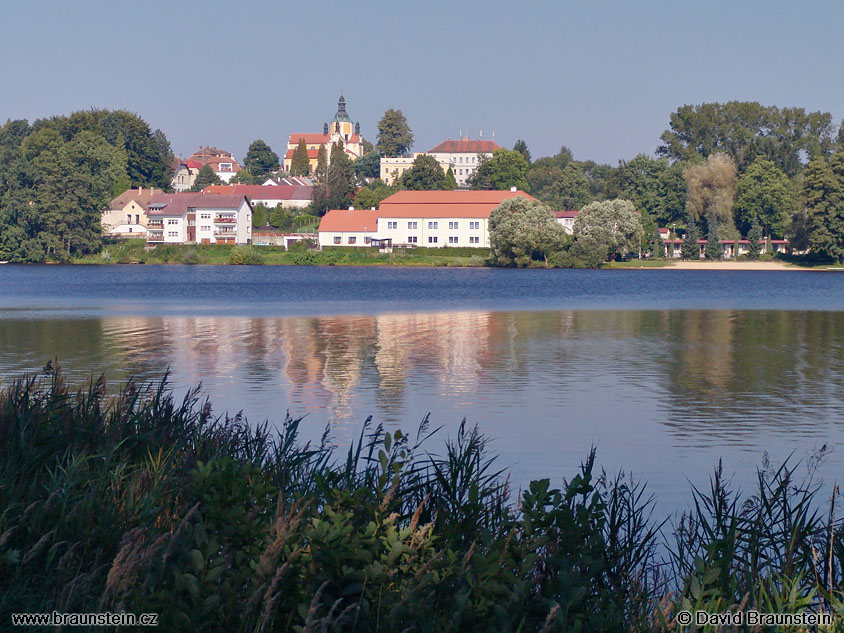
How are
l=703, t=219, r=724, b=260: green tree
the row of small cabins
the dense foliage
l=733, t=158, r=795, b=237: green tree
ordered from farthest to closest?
the row of small cabins
l=733, t=158, r=795, b=237: green tree
l=703, t=219, r=724, b=260: green tree
the dense foliage

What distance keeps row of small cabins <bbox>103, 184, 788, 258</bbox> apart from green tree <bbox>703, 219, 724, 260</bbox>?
1.78 m

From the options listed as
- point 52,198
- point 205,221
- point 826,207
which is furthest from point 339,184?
point 826,207

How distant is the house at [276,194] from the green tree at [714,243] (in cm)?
6577

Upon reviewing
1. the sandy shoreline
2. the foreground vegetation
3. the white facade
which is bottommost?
the sandy shoreline

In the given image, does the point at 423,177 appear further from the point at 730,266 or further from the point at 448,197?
the point at 730,266

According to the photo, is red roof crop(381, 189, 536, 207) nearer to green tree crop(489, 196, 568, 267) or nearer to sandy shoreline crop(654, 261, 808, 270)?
green tree crop(489, 196, 568, 267)

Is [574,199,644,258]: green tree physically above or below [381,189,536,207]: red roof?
below

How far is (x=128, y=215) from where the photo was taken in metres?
135

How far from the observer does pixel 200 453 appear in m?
8.27

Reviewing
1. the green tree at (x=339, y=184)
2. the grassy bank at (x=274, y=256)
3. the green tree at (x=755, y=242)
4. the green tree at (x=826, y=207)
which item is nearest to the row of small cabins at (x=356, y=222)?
the green tree at (x=755, y=242)

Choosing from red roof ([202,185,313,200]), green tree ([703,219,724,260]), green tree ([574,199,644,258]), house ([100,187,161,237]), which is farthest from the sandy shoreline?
house ([100,187,161,237])

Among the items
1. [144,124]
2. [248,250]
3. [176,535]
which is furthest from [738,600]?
[144,124]

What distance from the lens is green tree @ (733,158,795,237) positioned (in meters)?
114

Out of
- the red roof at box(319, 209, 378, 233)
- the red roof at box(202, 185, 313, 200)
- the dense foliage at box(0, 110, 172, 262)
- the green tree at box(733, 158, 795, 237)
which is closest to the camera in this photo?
the dense foliage at box(0, 110, 172, 262)
